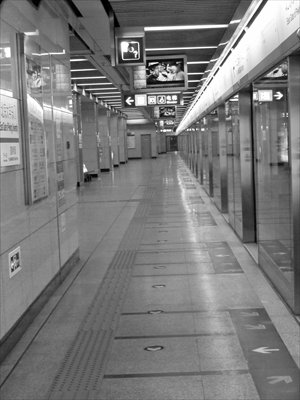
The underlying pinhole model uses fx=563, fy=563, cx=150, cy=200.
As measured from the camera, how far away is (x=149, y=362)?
383 cm

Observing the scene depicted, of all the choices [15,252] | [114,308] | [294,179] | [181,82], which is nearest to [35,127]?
[15,252]

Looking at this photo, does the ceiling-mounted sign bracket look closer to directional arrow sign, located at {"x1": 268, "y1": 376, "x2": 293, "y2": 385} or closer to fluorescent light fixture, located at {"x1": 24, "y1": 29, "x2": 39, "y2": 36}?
fluorescent light fixture, located at {"x1": 24, "y1": 29, "x2": 39, "y2": 36}

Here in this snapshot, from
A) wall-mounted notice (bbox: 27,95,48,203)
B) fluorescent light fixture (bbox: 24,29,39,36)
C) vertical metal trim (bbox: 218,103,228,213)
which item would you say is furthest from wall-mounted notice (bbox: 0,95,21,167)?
vertical metal trim (bbox: 218,103,228,213)

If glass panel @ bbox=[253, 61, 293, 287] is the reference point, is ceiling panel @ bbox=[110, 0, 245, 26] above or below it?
above

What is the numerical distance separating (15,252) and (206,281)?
242 centimetres

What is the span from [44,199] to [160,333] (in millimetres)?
1787

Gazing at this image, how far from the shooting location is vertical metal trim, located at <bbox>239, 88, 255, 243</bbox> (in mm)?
8086

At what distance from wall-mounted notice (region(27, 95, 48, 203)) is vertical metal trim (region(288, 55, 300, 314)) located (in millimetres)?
2189

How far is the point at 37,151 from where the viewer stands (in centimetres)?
508

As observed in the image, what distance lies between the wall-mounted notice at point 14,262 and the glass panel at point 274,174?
2323 mm

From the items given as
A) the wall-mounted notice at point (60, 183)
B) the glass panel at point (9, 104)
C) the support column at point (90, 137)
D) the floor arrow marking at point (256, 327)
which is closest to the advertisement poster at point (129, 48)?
the wall-mounted notice at point (60, 183)

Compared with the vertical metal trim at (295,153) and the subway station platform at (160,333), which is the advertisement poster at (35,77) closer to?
the subway station platform at (160,333)

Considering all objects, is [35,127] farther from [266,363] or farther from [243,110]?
[243,110]

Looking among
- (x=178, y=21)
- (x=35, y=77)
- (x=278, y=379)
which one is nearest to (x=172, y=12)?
(x=178, y=21)
